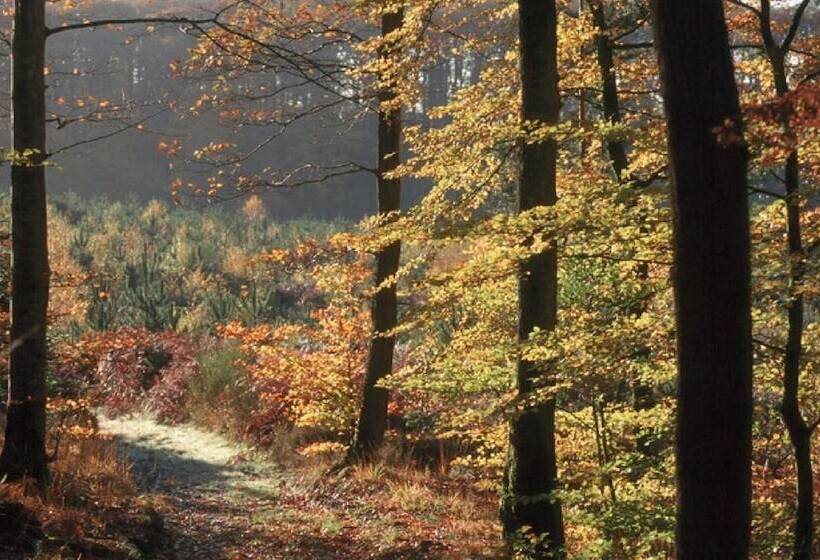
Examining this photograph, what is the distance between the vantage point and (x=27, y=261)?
21.4 ft

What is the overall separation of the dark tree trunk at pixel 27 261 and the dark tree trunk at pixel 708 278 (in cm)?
497

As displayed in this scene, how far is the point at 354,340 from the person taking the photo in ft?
36.4

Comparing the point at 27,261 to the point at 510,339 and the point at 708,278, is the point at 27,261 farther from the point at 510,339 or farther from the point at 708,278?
the point at 708,278

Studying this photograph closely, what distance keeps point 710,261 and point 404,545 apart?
4837 mm

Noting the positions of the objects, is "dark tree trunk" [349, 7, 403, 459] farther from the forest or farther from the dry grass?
the dry grass

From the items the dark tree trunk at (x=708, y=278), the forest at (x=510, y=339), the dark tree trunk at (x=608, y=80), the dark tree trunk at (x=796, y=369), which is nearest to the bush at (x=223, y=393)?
the forest at (x=510, y=339)

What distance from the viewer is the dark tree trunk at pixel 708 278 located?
3.43 metres

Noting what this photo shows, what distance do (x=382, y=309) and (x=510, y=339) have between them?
2680 millimetres

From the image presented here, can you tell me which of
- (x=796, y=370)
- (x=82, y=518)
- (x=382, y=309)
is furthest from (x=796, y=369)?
(x=382, y=309)

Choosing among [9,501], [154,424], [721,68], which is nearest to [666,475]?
[721,68]

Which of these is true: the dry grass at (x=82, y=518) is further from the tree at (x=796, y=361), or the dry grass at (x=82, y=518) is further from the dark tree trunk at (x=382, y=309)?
the tree at (x=796, y=361)

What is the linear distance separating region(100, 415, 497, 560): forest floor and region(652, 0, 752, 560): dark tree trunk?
129 inches

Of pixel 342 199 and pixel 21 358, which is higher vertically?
pixel 342 199

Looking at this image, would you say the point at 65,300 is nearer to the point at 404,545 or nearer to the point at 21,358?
the point at 21,358
